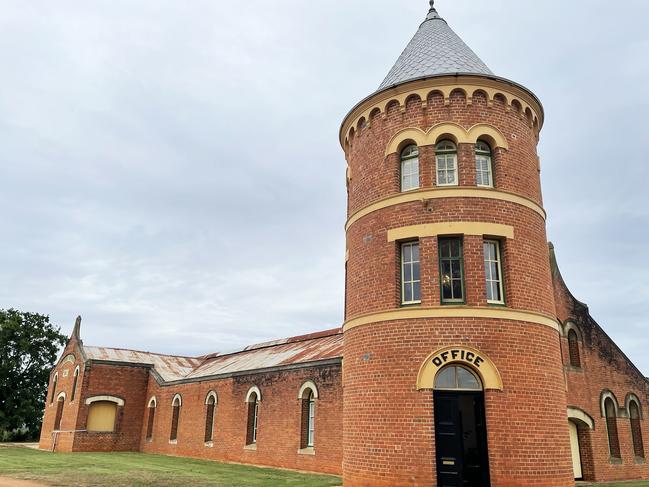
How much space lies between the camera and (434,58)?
15.5m

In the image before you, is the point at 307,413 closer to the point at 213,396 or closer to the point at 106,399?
the point at 213,396

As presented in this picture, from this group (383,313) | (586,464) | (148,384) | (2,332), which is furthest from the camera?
(2,332)

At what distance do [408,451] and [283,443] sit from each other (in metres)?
10.7

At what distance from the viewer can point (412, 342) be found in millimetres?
13117

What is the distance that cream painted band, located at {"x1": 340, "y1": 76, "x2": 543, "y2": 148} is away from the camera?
572 inches

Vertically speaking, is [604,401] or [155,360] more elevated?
[155,360]

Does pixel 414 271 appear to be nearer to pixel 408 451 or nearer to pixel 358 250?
pixel 358 250

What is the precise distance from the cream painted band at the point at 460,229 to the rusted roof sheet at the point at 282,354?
801 cm

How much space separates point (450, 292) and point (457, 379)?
6.84 feet

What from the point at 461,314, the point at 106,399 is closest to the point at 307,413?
the point at 461,314

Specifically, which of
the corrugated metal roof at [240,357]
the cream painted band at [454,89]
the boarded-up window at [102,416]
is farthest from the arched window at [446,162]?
the boarded-up window at [102,416]

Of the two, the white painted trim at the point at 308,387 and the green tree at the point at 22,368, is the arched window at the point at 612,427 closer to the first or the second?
the white painted trim at the point at 308,387

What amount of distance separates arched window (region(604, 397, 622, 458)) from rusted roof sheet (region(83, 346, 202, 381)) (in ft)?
82.5

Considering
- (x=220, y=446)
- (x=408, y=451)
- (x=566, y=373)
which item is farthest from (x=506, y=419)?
(x=220, y=446)
